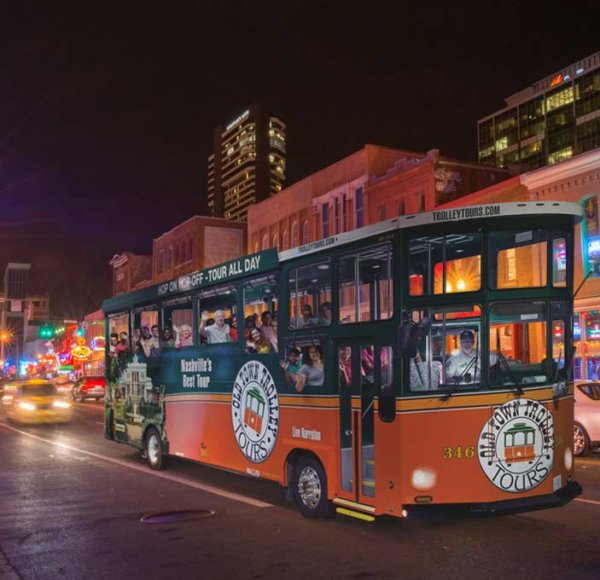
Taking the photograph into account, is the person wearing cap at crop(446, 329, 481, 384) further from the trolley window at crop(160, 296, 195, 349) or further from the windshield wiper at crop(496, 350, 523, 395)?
the trolley window at crop(160, 296, 195, 349)

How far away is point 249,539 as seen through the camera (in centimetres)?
769

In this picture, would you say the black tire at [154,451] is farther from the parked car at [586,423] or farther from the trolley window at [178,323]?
the parked car at [586,423]

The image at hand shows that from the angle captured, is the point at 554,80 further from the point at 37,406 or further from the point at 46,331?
the point at 37,406

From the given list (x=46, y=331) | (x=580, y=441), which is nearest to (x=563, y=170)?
(x=580, y=441)

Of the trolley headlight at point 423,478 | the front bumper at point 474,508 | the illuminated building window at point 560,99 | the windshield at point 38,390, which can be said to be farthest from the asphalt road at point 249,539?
the illuminated building window at point 560,99

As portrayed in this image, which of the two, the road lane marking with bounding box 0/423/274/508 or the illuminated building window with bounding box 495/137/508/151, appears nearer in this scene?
the road lane marking with bounding box 0/423/274/508

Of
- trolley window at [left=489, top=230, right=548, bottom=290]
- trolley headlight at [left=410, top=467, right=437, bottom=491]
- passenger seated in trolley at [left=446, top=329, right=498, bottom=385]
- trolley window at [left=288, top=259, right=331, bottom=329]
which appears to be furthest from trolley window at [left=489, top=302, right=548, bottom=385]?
trolley window at [left=288, top=259, right=331, bottom=329]

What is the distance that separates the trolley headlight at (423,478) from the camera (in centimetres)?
703

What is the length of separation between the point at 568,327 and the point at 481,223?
5.06ft

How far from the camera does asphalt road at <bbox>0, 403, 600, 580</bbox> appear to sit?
6.55 metres

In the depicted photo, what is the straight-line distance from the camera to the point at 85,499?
10297 mm

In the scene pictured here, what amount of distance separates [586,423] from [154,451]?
8.46 meters

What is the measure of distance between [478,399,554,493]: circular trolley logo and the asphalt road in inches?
28.3

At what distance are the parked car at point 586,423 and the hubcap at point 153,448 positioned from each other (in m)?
8.19
